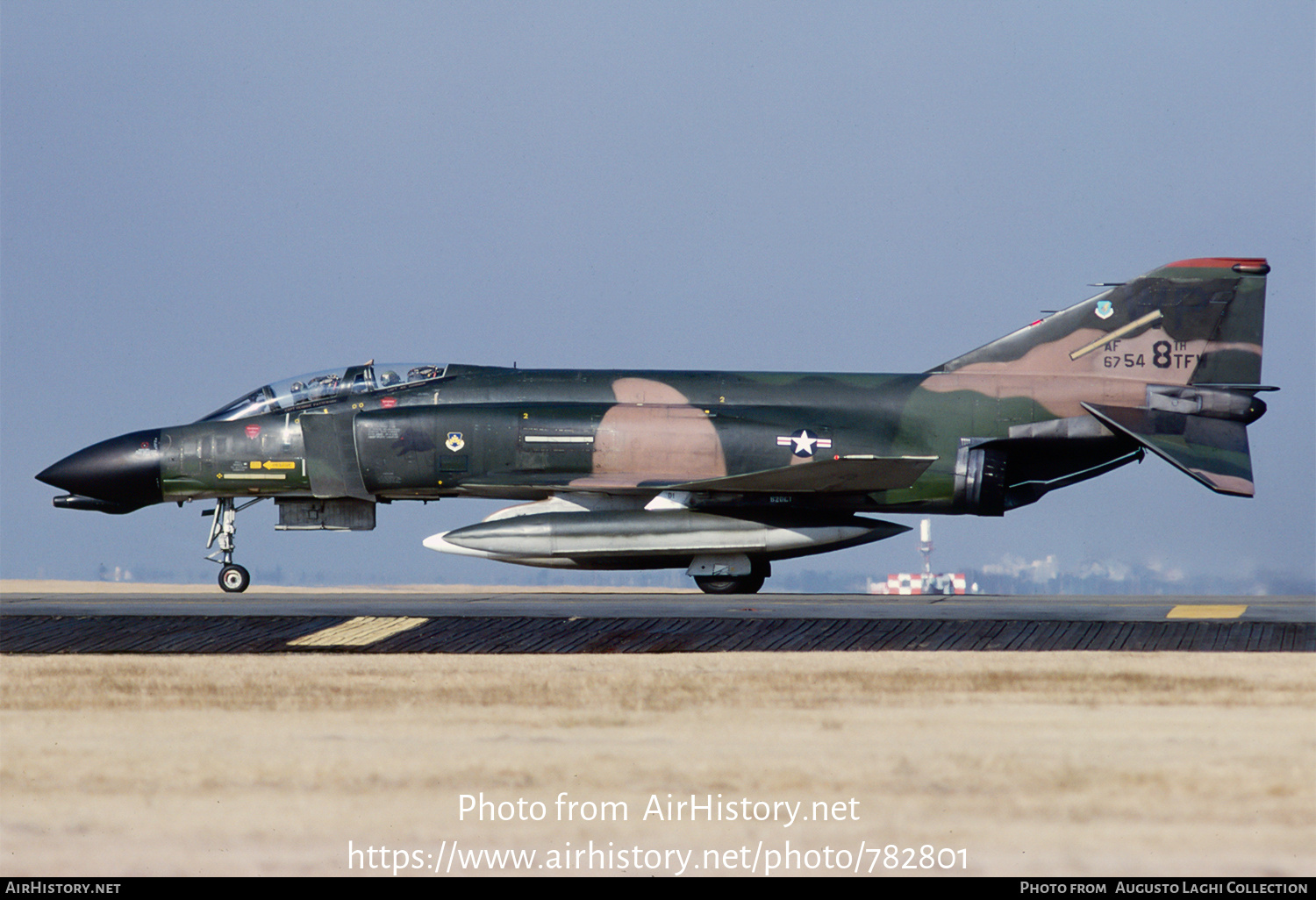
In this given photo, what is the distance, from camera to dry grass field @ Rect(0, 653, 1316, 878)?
18.3 feet

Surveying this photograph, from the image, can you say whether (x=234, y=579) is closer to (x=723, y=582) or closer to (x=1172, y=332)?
(x=723, y=582)

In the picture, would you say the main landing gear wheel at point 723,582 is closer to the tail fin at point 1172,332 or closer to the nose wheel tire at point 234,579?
the tail fin at point 1172,332

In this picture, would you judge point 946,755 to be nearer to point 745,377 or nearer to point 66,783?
point 66,783

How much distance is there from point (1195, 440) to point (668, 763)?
51.5ft

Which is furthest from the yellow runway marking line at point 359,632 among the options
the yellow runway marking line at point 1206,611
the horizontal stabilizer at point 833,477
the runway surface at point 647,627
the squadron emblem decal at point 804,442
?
the yellow runway marking line at point 1206,611

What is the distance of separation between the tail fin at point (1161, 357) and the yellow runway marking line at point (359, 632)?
10699 mm

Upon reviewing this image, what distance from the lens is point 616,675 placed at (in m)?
11.1

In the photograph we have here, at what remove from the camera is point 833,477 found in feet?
63.6

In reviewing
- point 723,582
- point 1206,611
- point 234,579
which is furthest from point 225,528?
point 1206,611

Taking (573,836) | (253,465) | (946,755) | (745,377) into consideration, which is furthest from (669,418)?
(573,836)

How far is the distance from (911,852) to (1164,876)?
3.24ft

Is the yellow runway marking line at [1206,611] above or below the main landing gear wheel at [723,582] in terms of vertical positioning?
below

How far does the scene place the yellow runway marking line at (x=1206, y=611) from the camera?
1516cm

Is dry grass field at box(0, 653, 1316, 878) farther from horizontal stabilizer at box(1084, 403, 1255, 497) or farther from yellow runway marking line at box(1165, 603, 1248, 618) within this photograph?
horizontal stabilizer at box(1084, 403, 1255, 497)
